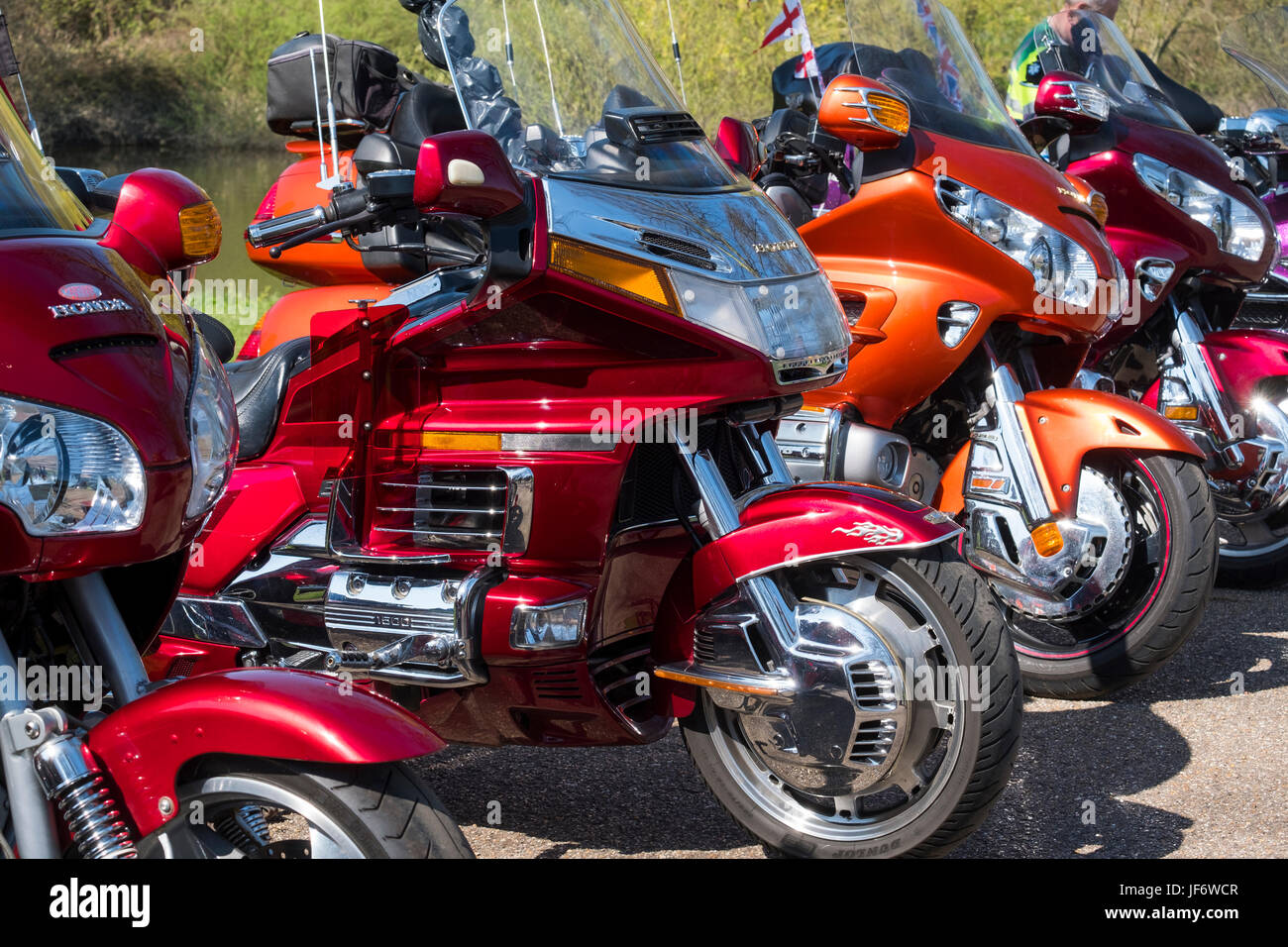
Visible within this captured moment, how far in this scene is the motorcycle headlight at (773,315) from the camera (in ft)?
10.7

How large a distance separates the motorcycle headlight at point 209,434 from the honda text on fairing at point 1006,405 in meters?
2.20

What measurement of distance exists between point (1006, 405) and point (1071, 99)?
4.38 ft

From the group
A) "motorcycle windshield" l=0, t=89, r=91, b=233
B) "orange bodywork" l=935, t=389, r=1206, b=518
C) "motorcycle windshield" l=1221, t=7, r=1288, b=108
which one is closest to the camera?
"motorcycle windshield" l=0, t=89, r=91, b=233

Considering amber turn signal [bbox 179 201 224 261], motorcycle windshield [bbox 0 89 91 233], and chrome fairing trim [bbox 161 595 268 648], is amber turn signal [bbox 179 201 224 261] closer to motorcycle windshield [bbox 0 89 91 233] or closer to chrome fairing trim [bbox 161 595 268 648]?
motorcycle windshield [bbox 0 89 91 233]

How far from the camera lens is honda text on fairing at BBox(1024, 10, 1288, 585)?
559 cm

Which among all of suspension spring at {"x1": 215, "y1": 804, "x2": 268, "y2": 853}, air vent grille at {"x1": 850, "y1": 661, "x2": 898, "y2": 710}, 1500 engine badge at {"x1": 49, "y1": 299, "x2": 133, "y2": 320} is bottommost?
air vent grille at {"x1": 850, "y1": 661, "x2": 898, "y2": 710}

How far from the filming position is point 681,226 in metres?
3.35

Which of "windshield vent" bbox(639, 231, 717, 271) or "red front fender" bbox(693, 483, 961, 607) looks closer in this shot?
"red front fender" bbox(693, 483, 961, 607)

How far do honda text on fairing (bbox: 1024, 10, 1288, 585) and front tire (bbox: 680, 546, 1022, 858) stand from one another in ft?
8.45

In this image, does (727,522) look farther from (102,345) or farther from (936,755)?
(102,345)

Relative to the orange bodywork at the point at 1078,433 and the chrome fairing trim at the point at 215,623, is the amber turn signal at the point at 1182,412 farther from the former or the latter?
the chrome fairing trim at the point at 215,623

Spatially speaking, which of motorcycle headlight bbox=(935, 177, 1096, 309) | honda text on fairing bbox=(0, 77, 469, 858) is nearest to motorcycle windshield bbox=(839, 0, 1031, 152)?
motorcycle headlight bbox=(935, 177, 1096, 309)

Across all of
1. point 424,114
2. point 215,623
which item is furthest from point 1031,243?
point 215,623
